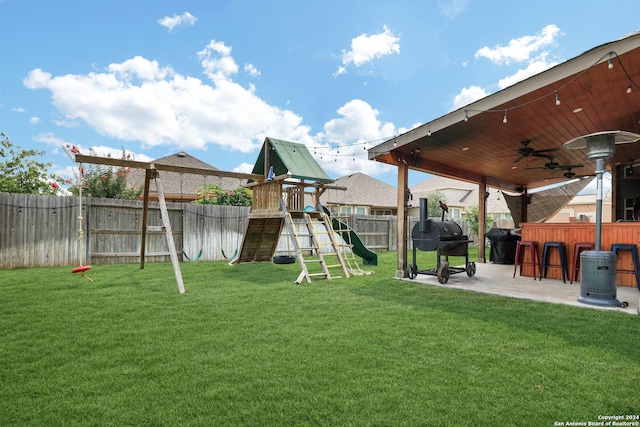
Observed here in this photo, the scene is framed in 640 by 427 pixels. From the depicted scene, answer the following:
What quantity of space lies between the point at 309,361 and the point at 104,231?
8181mm

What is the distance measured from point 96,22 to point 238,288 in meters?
6.53

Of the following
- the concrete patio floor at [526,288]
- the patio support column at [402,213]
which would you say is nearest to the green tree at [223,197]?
the patio support column at [402,213]

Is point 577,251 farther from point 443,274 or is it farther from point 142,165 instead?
point 142,165

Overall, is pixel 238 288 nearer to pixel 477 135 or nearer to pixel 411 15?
pixel 477 135

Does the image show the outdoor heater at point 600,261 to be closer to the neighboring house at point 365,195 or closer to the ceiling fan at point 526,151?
the ceiling fan at point 526,151

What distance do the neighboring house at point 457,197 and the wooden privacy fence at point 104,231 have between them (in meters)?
19.8

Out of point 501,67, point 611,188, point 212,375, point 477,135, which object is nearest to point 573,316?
point 477,135

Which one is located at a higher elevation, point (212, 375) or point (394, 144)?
point (394, 144)

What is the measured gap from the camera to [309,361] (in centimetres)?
250

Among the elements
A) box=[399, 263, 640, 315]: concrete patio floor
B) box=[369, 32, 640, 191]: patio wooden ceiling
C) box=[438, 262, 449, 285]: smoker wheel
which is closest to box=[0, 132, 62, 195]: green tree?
box=[369, 32, 640, 191]: patio wooden ceiling

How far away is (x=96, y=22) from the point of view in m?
7.07

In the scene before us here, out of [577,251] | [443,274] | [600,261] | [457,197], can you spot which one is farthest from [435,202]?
[600,261]

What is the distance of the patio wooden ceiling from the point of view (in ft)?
12.5

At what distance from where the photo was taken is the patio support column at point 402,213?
6.60 meters
